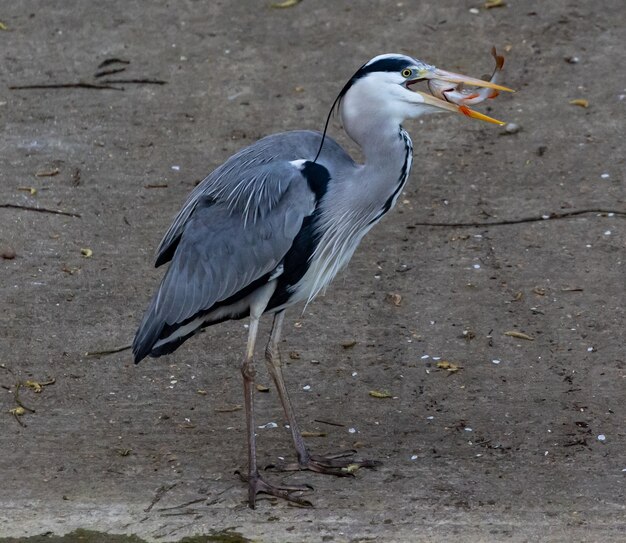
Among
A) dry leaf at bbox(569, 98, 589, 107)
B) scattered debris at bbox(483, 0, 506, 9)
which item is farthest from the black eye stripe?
scattered debris at bbox(483, 0, 506, 9)

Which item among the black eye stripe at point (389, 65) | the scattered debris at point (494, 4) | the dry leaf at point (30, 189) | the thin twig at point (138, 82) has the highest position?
the black eye stripe at point (389, 65)

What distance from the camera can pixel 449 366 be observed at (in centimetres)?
573

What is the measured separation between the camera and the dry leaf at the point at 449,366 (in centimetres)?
571

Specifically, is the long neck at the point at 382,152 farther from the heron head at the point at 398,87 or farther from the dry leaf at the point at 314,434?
the dry leaf at the point at 314,434

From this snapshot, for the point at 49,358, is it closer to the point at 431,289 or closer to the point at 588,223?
the point at 431,289

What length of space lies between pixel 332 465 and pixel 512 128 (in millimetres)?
3593

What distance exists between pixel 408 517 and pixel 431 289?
1.98 meters

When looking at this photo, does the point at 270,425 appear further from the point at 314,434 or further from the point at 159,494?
the point at 159,494

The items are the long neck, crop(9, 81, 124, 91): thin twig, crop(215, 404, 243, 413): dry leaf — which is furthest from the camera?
crop(9, 81, 124, 91): thin twig

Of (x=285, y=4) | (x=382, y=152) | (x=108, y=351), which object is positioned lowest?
(x=108, y=351)

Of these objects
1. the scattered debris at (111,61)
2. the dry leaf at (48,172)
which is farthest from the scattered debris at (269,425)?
the scattered debris at (111,61)

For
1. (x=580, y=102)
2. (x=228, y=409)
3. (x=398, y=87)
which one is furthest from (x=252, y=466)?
(x=580, y=102)

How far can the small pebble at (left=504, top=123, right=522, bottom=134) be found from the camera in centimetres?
786

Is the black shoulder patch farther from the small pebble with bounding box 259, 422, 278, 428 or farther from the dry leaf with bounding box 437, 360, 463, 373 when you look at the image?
the dry leaf with bounding box 437, 360, 463, 373
